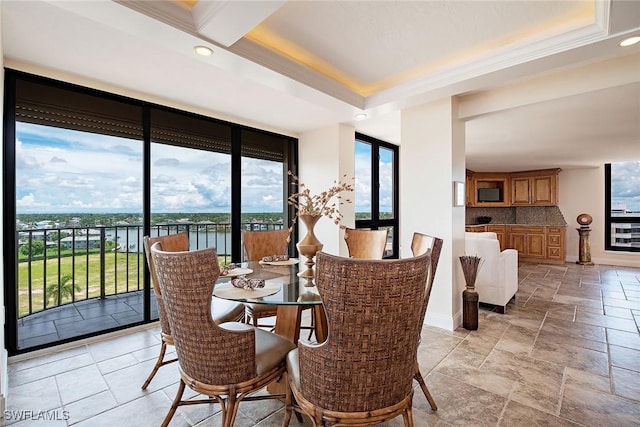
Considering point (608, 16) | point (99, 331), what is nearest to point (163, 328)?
point (99, 331)

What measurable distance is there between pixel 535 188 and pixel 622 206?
1883 millimetres

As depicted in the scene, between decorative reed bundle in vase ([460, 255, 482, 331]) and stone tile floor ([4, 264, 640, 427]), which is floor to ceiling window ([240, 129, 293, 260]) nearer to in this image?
stone tile floor ([4, 264, 640, 427])

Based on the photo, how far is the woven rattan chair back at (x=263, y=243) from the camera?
3.26m

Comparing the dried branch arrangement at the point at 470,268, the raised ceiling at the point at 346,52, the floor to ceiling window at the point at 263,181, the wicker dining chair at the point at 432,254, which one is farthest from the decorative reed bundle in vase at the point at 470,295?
the floor to ceiling window at the point at 263,181

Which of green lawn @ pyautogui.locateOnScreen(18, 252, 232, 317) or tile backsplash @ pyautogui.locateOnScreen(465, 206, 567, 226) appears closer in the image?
green lawn @ pyautogui.locateOnScreen(18, 252, 232, 317)

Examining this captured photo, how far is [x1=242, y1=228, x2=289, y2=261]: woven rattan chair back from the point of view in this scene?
3.26 meters

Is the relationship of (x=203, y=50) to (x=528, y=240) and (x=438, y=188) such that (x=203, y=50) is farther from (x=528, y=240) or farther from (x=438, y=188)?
(x=528, y=240)

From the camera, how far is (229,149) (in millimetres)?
4203

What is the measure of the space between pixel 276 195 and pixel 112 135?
2263 mm

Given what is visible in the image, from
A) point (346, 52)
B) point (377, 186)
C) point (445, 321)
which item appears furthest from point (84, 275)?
point (377, 186)

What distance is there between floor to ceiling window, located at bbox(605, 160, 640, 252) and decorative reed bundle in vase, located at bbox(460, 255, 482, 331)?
6830mm

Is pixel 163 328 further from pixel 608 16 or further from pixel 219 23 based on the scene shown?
pixel 608 16

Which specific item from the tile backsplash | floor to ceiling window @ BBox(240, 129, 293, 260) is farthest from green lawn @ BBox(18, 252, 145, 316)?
the tile backsplash

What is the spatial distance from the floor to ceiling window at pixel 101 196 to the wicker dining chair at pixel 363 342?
9.37 ft
